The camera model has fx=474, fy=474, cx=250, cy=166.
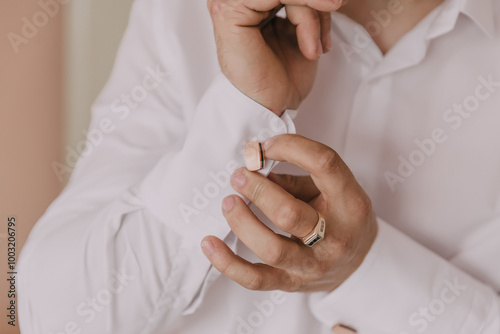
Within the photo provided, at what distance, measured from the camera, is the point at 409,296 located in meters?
0.65

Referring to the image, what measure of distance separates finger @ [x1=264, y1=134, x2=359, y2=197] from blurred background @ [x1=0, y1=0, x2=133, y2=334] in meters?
0.80

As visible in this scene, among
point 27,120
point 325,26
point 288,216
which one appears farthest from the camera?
point 27,120

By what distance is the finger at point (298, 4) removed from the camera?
51 centimetres

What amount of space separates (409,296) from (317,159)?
29cm

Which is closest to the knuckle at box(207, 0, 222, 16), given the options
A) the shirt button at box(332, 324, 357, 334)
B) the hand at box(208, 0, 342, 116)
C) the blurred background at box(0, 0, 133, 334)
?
the hand at box(208, 0, 342, 116)

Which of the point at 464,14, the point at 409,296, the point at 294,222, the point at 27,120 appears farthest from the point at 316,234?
the point at 27,120

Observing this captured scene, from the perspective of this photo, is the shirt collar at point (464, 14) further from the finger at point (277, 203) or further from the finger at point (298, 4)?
the finger at point (277, 203)

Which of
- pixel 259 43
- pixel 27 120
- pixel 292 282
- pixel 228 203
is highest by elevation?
pixel 259 43

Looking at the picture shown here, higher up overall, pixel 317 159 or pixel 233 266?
pixel 317 159

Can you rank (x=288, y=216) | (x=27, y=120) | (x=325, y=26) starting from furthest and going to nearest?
(x=27, y=120) < (x=325, y=26) < (x=288, y=216)

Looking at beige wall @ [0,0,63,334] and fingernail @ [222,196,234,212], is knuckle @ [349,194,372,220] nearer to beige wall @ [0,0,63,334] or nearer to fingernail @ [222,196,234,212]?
fingernail @ [222,196,234,212]

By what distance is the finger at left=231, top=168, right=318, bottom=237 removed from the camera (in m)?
0.49

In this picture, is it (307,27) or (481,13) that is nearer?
(307,27)

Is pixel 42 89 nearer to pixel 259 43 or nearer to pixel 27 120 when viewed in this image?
pixel 27 120
